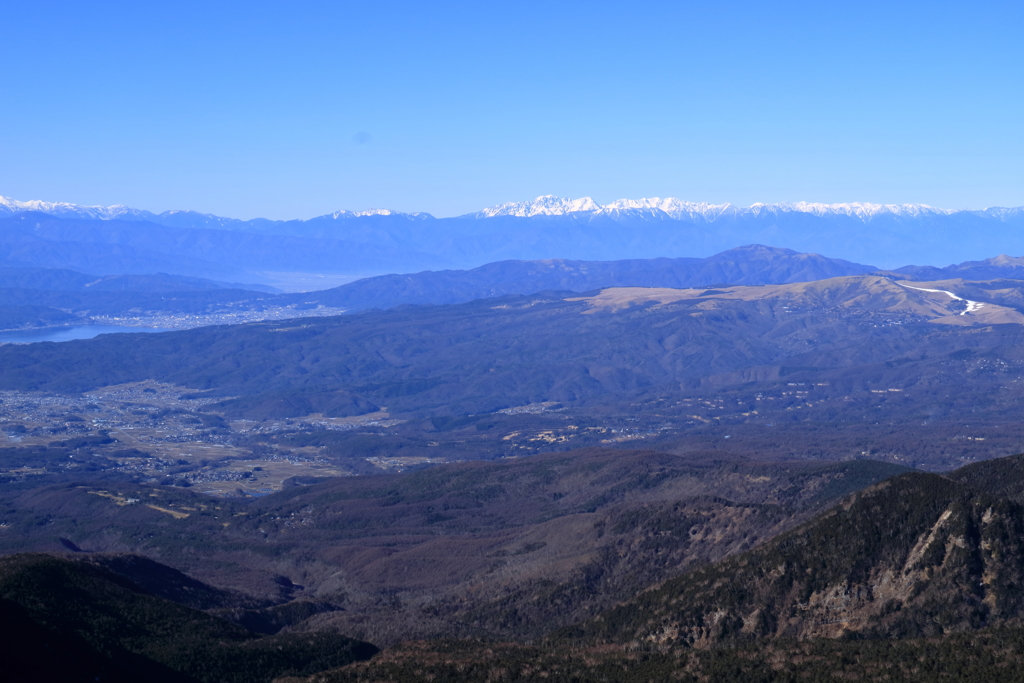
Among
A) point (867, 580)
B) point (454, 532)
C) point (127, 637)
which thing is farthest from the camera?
point (454, 532)

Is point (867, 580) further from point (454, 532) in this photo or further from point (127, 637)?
point (454, 532)

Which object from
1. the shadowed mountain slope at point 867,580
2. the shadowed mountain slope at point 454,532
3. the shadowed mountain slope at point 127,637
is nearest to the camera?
the shadowed mountain slope at point 127,637

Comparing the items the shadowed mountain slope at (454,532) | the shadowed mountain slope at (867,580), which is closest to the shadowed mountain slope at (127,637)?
the shadowed mountain slope at (454,532)

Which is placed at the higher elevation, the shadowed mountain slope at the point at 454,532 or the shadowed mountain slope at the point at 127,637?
the shadowed mountain slope at the point at 127,637

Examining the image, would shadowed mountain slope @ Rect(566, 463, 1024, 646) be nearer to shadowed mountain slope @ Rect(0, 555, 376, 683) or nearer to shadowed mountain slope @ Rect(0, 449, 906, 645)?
shadowed mountain slope @ Rect(0, 449, 906, 645)

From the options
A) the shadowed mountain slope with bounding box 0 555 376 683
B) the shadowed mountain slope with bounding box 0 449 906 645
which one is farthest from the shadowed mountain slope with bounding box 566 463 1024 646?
the shadowed mountain slope with bounding box 0 555 376 683

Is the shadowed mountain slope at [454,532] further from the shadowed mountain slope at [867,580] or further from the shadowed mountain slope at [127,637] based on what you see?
the shadowed mountain slope at [867,580]

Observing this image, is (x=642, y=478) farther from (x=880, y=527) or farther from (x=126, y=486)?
(x=126, y=486)

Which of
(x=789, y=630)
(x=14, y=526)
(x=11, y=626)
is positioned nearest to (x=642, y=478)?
(x=789, y=630)

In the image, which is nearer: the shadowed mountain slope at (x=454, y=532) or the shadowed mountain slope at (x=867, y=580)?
the shadowed mountain slope at (x=867, y=580)

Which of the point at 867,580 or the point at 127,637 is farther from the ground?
the point at 867,580

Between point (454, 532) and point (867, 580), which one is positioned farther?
point (454, 532)

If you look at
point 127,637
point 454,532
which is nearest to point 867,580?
point 127,637
